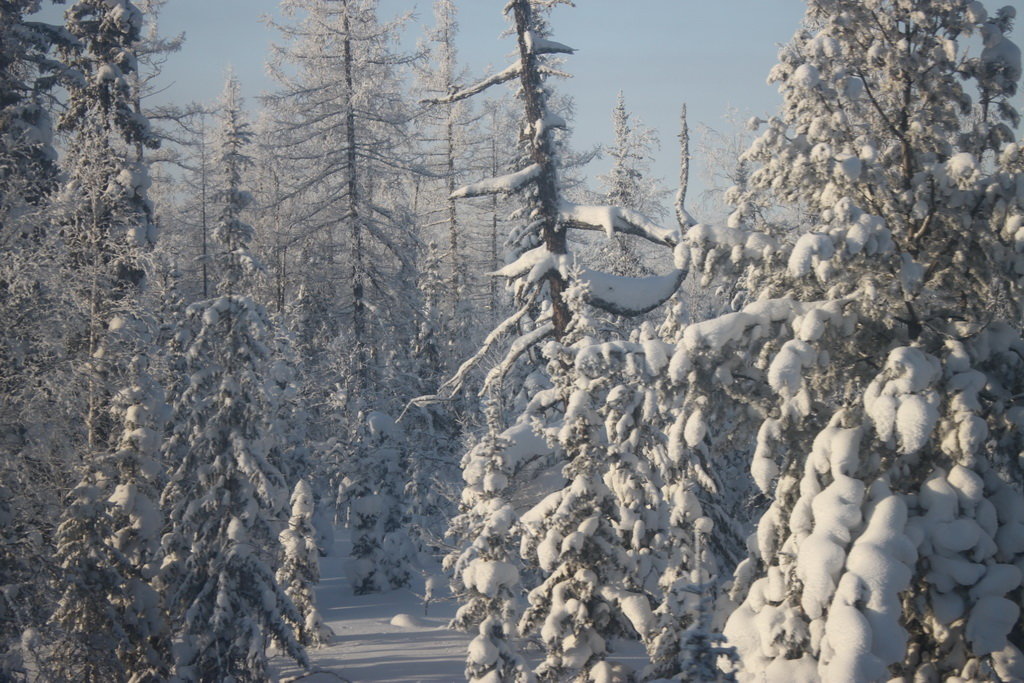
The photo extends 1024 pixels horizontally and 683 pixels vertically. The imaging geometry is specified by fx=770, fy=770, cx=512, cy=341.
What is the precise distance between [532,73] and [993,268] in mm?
7388

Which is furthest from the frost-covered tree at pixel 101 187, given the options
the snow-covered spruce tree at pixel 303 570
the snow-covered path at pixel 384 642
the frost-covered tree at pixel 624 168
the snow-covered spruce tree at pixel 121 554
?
the frost-covered tree at pixel 624 168

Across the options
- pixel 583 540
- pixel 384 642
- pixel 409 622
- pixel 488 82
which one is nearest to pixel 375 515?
pixel 409 622

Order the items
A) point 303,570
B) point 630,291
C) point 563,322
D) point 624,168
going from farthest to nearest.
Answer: point 624,168, point 303,570, point 563,322, point 630,291

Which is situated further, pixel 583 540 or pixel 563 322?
pixel 563 322

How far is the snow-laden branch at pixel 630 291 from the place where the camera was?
1137 cm

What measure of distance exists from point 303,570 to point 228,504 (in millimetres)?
6472

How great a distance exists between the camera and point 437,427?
26031 mm

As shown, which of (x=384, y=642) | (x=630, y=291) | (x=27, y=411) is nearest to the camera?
(x=27, y=411)

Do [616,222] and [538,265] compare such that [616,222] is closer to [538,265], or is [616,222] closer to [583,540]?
[538,265]

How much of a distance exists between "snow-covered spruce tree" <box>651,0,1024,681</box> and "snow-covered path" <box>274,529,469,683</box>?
11.3 metres

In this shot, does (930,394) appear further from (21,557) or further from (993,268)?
(21,557)

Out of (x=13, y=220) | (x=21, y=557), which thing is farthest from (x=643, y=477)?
(x=13, y=220)

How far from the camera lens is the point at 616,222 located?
11523mm

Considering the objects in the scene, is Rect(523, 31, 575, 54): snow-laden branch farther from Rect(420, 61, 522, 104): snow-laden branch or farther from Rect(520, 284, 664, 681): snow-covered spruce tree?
Rect(520, 284, 664, 681): snow-covered spruce tree
